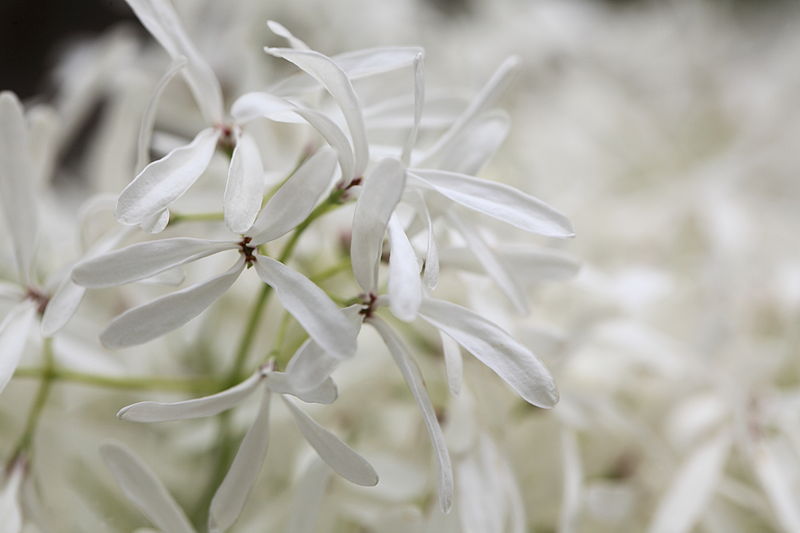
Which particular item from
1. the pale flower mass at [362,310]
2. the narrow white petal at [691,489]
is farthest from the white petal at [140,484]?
the narrow white petal at [691,489]

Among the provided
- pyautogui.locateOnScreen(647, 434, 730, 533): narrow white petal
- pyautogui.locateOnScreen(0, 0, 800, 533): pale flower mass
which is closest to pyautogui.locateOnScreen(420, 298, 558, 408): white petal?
pyautogui.locateOnScreen(0, 0, 800, 533): pale flower mass

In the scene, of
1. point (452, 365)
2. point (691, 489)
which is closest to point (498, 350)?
point (452, 365)

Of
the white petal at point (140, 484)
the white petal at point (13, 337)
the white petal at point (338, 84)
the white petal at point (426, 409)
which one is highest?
the white petal at point (338, 84)

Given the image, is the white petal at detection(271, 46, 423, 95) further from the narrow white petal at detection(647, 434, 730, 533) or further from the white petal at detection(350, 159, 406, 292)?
the narrow white petal at detection(647, 434, 730, 533)

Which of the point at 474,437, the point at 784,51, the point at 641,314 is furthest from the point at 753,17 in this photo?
the point at 474,437

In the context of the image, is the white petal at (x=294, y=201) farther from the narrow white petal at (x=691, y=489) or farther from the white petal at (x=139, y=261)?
the narrow white petal at (x=691, y=489)

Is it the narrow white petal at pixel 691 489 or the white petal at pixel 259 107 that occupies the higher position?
the white petal at pixel 259 107
